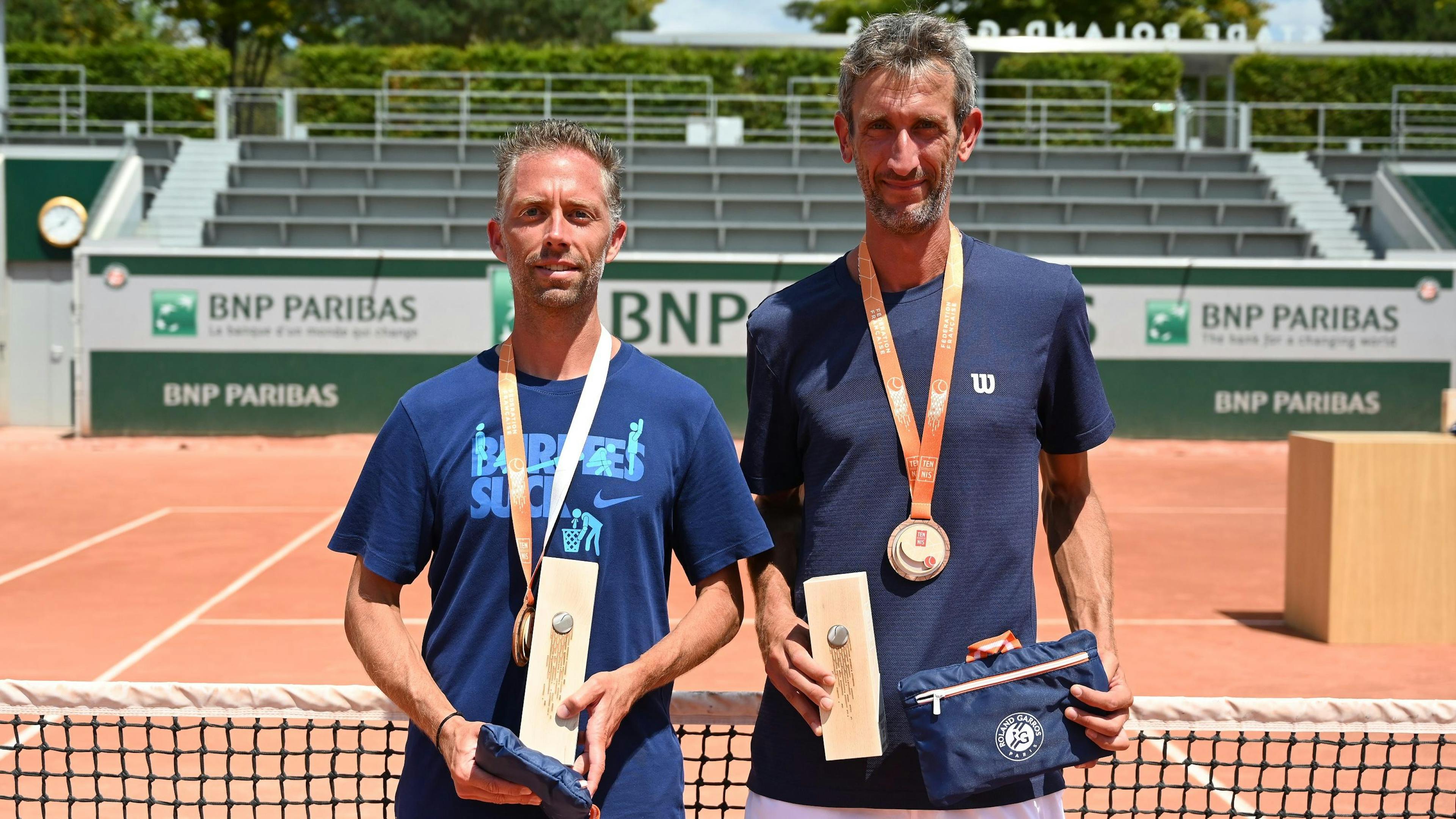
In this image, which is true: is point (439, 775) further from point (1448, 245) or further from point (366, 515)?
point (1448, 245)

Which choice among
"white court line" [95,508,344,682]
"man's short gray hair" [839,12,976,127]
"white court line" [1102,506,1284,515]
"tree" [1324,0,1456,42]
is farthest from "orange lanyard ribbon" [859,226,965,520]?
"tree" [1324,0,1456,42]

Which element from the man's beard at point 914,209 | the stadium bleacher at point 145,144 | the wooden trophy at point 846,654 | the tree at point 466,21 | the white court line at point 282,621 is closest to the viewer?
the wooden trophy at point 846,654

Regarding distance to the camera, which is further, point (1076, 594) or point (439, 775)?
point (1076, 594)

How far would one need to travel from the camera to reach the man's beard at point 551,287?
90.9 inches

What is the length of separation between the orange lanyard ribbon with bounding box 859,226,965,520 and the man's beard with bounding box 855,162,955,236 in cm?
8

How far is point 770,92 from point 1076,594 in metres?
26.9

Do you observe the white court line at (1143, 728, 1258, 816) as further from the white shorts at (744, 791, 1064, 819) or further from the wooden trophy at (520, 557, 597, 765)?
the wooden trophy at (520, 557, 597, 765)

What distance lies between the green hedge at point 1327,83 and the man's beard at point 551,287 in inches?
1146

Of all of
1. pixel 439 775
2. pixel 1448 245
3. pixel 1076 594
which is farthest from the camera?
pixel 1448 245

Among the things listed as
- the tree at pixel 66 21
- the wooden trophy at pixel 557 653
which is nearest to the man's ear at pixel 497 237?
the wooden trophy at pixel 557 653

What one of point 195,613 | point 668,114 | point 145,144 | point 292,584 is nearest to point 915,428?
point 195,613

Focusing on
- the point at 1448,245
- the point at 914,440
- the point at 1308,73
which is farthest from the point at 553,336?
the point at 1308,73

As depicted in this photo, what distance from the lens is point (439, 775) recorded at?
7.42 ft

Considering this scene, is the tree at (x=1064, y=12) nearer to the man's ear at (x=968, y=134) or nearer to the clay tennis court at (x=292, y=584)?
the clay tennis court at (x=292, y=584)
